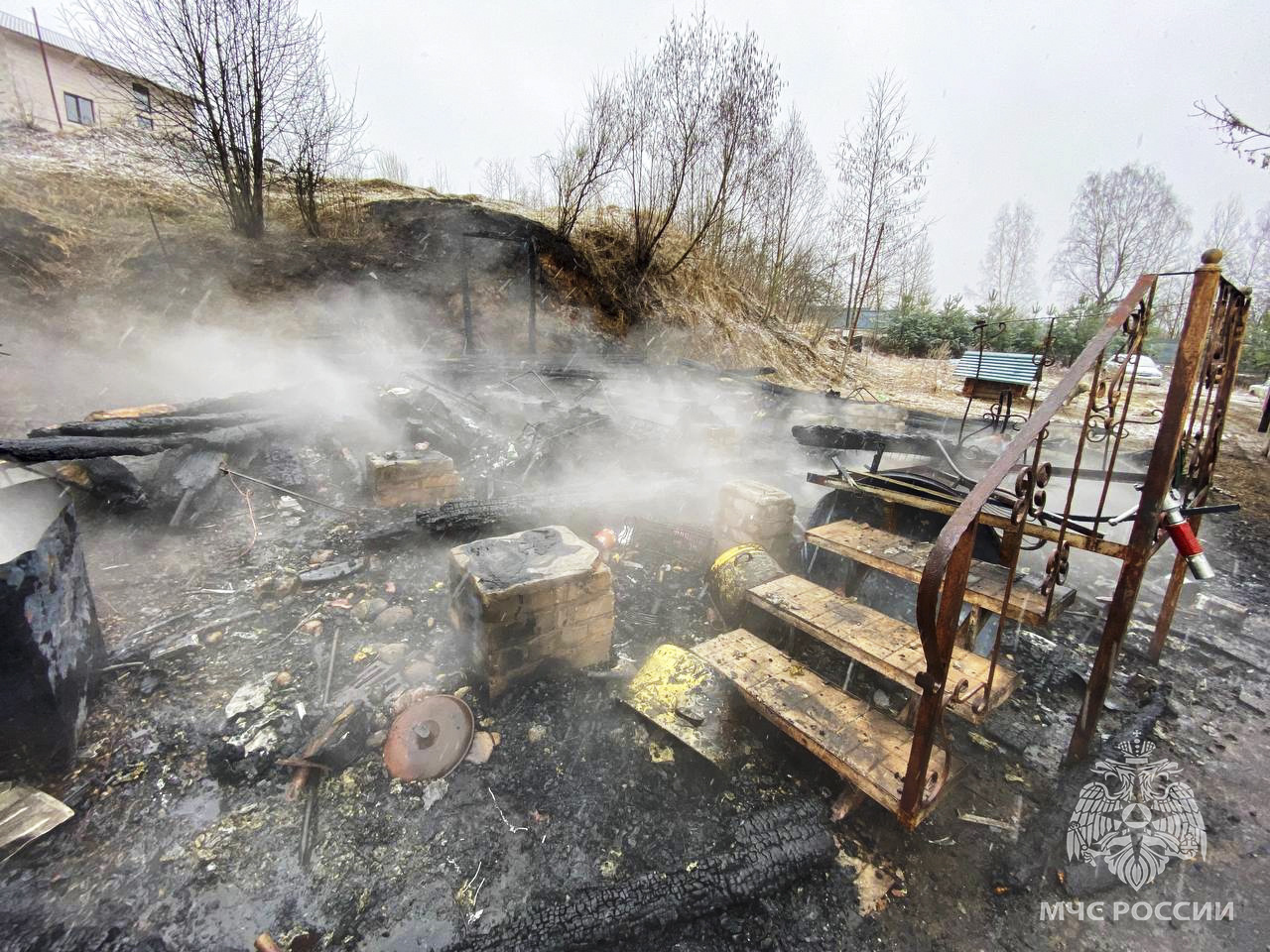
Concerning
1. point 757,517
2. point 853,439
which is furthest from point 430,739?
point 853,439

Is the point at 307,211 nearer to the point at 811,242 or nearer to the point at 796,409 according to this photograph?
the point at 796,409

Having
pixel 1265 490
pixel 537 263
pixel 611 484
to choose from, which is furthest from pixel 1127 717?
pixel 537 263

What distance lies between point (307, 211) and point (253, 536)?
9.58 m

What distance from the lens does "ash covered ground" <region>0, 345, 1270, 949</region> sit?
6.14ft

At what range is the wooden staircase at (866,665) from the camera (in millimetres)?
2057

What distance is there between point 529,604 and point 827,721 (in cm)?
158

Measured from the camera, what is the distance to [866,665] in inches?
108

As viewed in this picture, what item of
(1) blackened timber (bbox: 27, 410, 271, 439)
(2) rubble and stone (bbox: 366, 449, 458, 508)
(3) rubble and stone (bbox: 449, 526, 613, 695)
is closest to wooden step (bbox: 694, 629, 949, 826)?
(3) rubble and stone (bbox: 449, 526, 613, 695)

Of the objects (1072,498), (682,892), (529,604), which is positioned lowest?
(682,892)

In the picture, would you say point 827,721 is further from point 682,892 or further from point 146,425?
point 146,425

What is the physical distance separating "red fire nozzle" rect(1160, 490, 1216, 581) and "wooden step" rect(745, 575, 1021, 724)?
2.77ft

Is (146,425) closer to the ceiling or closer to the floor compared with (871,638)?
closer to the ceiling

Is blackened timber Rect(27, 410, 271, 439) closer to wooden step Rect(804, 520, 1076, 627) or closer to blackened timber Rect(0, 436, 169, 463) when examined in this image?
blackened timber Rect(0, 436, 169, 463)

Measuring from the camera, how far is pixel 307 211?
10.7m
